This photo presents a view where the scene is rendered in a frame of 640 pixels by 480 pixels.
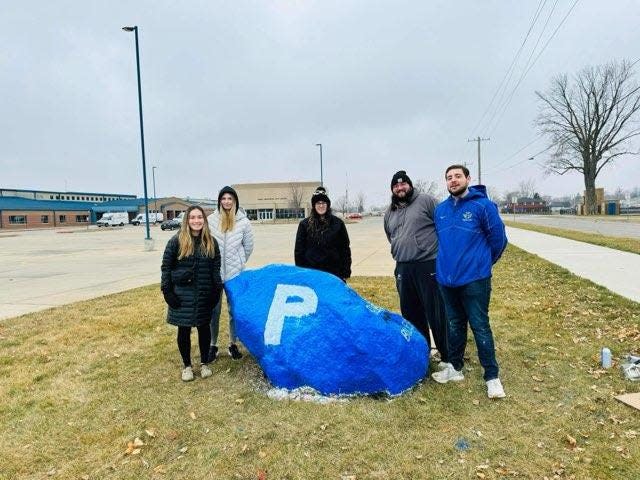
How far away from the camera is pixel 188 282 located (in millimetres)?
4367

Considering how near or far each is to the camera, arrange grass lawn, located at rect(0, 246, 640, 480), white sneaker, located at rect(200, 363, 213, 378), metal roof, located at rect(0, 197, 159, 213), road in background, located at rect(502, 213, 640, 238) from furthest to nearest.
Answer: metal roof, located at rect(0, 197, 159, 213) → road in background, located at rect(502, 213, 640, 238) → white sneaker, located at rect(200, 363, 213, 378) → grass lawn, located at rect(0, 246, 640, 480)

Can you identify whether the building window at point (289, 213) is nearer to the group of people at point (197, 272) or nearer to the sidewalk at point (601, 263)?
the sidewalk at point (601, 263)

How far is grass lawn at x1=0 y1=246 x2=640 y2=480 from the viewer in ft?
9.64

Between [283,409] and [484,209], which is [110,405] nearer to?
[283,409]

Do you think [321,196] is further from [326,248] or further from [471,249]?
[471,249]

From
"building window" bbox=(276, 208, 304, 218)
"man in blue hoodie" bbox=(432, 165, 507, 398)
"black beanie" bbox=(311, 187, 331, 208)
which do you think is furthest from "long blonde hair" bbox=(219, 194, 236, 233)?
"building window" bbox=(276, 208, 304, 218)

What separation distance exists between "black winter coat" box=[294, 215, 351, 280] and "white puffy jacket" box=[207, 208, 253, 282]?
623 millimetres

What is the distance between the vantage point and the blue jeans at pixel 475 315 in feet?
12.7

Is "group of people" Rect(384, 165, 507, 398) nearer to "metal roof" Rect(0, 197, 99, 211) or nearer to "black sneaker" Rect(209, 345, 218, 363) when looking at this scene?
"black sneaker" Rect(209, 345, 218, 363)

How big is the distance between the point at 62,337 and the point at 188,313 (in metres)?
2.98

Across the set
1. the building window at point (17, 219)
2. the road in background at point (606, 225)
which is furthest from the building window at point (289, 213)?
the road in background at point (606, 225)

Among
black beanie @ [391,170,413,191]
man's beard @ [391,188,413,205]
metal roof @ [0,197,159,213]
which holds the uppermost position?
metal roof @ [0,197,159,213]

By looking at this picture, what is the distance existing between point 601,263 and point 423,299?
877 cm

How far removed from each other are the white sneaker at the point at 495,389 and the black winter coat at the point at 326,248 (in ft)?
6.06
